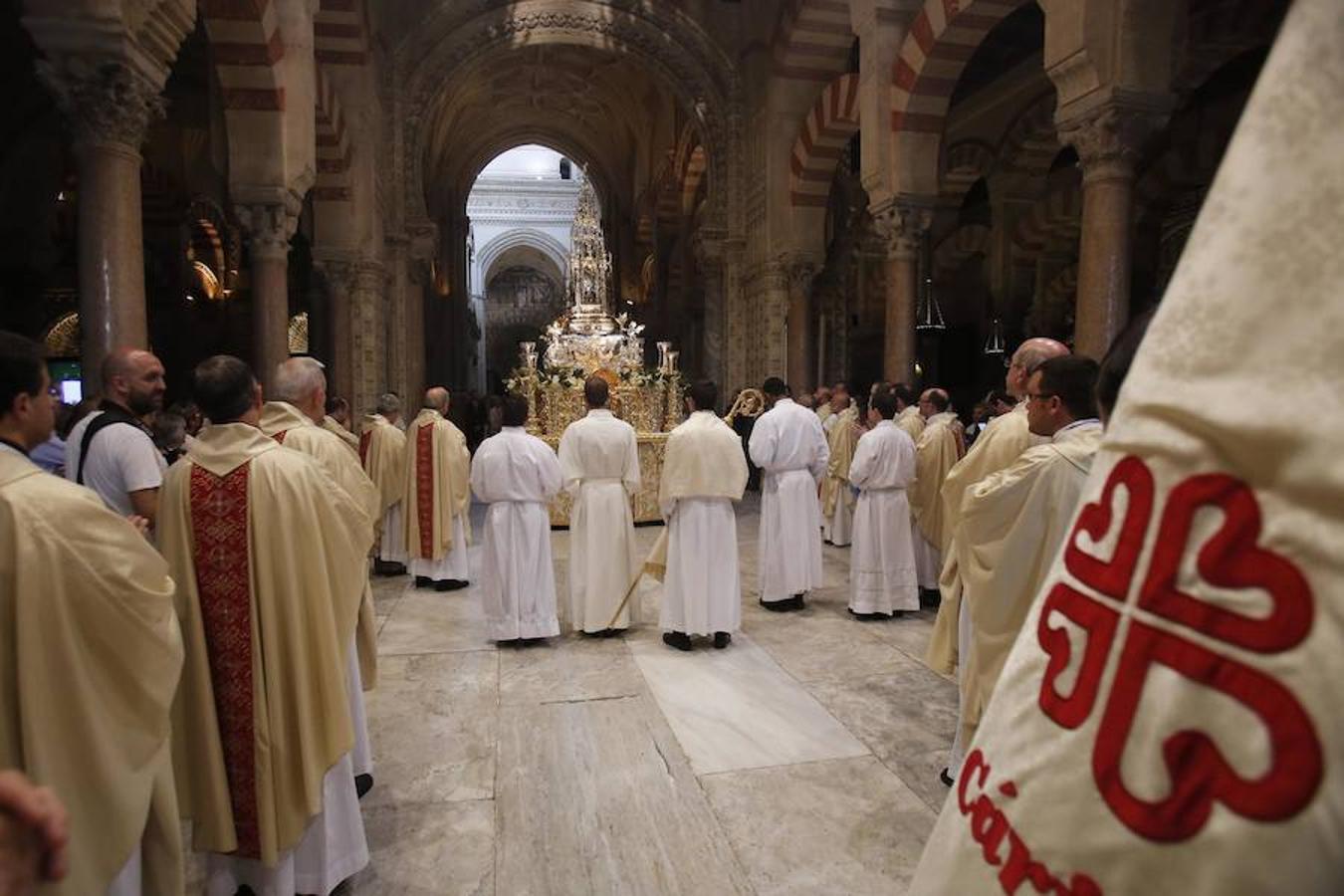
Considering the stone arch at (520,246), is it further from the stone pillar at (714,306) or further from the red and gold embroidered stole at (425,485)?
the red and gold embroidered stole at (425,485)

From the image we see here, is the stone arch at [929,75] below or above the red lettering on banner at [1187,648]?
above

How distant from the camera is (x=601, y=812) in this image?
9.93ft

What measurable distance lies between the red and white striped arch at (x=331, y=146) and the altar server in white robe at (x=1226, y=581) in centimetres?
1079

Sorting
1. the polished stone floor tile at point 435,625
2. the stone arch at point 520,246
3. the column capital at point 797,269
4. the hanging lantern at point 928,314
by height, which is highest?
the stone arch at point 520,246

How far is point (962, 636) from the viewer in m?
3.20

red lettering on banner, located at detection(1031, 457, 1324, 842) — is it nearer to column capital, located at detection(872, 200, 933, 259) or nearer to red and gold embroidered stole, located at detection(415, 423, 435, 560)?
red and gold embroidered stole, located at detection(415, 423, 435, 560)

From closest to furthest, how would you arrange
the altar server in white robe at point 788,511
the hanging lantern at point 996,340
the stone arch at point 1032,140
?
the altar server in white robe at point 788,511
the stone arch at point 1032,140
the hanging lantern at point 996,340

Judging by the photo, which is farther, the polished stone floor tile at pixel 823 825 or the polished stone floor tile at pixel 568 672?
the polished stone floor tile at pixel 568 672

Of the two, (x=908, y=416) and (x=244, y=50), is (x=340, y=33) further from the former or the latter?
(x=908, y=416)

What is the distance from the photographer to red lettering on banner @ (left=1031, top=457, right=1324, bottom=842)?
63 centimetres

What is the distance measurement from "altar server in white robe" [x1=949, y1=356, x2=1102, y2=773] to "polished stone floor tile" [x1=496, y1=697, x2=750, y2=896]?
3.65 feet

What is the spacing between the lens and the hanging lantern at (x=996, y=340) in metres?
13.7

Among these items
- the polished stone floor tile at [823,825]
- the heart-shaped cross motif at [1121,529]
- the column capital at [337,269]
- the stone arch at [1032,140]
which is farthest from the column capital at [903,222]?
the heart-shaped cross motif at [1121,529]

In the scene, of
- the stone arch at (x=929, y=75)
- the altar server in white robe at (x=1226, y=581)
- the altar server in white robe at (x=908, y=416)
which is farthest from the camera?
the stone arch at (x=929, y=75)
